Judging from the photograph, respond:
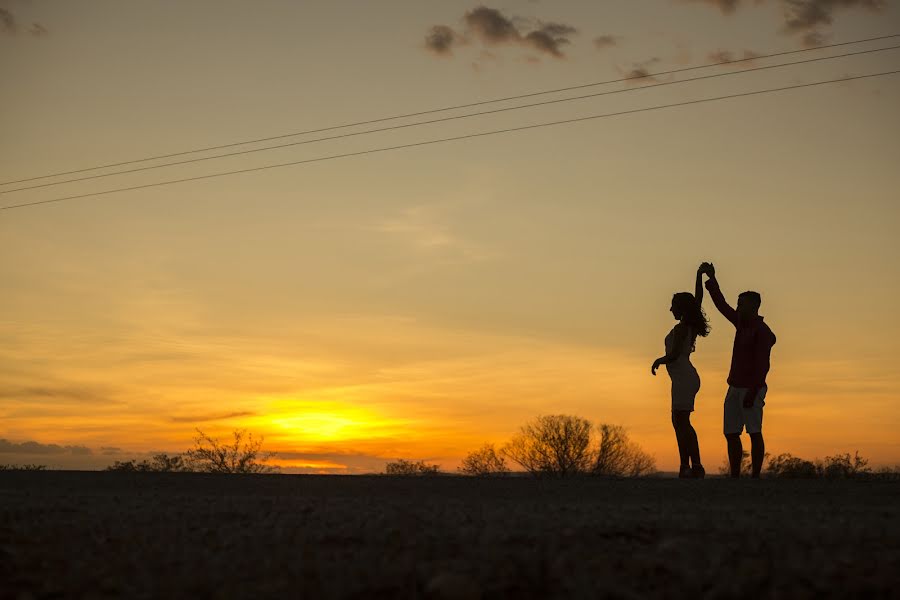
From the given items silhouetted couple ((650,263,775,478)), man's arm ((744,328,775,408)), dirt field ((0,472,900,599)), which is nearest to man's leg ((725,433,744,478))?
silhouetted couple ((650,263,775,478))

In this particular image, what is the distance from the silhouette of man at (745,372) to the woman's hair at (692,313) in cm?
31

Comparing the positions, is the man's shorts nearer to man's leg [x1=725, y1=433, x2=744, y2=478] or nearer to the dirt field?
man's leg [x1=725, y1=433, x2=744, y2=478]

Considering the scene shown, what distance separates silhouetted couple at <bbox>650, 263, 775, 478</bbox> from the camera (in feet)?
46.0

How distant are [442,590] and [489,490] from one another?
636cm

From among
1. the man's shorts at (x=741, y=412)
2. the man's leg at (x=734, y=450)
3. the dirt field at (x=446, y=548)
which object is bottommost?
the dirt field at (x=446, y=548)

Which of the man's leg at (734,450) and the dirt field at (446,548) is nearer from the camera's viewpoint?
the dirt field at (446,548)

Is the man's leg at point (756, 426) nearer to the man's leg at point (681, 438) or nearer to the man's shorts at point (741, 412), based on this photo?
the man's shorts at point (741, 412)

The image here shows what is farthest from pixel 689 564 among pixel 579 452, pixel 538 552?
pixel 579 452

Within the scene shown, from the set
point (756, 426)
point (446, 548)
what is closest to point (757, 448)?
point (756, 426)

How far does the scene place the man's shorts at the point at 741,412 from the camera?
14.0 m

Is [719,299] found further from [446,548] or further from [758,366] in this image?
[446,548]

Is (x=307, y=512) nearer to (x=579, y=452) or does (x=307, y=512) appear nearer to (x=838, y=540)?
(x=838, y=540)

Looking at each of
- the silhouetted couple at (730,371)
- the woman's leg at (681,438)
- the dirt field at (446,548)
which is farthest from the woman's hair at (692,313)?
the dirt field at (446,548)

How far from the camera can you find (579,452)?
32219 mm
